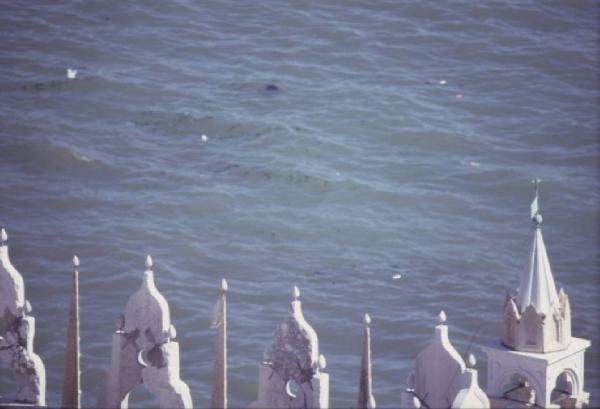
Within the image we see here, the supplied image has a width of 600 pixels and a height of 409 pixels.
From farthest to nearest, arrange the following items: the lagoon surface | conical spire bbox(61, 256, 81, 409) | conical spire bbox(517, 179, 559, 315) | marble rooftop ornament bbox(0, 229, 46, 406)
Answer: the lagoon surface → marble rooftop ornament bbox(0, 229, 46, 406) → conical spire bbox(61, 256, 81, 409) → conical spire bbox(517, 179, 559, 315)

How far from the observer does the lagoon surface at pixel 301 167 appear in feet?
207

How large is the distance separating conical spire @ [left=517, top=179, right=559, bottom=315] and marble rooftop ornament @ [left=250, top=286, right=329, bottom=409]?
451cm

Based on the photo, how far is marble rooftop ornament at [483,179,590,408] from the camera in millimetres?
37656

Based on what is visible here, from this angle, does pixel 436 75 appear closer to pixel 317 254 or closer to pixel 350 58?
pixel 350 58

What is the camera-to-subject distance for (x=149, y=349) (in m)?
38.8

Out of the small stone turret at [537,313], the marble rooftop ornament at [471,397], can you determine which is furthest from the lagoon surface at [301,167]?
the marble rooftop ornament at [471,397]

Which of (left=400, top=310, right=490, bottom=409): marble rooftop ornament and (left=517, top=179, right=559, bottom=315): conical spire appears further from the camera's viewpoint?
(left=517, top=179, right=559, bottom=315): conical spire

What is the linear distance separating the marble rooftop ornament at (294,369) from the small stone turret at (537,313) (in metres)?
4.04

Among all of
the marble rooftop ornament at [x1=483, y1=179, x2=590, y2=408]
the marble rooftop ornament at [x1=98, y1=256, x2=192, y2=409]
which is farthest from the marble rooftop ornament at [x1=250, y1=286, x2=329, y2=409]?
the marble rooftop ornament at [x1=483, y1=179, x2=590, y2=408]

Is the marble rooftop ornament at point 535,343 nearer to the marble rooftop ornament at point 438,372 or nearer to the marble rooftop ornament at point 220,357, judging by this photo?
the marble rooftop ornament at point 438,372

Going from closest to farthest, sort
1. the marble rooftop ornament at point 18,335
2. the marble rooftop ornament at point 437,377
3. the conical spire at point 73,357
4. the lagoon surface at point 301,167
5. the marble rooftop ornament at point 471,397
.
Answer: the marble rooftop ornament at point 471,397, the marble rooftop ornament at point 437,377, the conical spire at point 73,357, the marble rooftop ornament at point 18,335, the lagoon surface at point 301,167

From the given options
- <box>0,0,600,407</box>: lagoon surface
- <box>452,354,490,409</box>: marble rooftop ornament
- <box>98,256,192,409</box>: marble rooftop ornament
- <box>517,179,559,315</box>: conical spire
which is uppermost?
<box>0,0,600,407</box>: lagoon surface

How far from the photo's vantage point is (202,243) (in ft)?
224

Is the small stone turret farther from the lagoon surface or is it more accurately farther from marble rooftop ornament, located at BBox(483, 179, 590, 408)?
the lagoon surface
